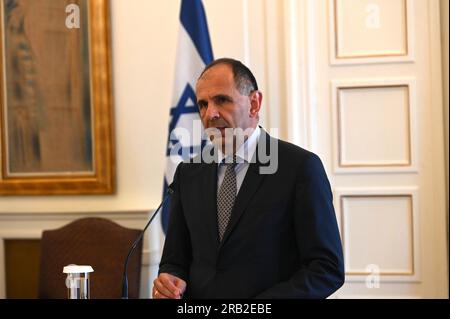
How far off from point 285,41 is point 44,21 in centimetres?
140

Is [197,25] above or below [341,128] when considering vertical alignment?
above

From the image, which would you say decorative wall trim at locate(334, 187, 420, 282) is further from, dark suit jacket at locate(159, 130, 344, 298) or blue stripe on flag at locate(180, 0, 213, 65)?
dark suit jacket at locate(159, 130, 344, 298)

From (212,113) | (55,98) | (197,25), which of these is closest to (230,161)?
(212,113)

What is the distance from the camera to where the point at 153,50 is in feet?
13.1

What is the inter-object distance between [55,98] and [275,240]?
2.41 metres

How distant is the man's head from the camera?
2.16 meters

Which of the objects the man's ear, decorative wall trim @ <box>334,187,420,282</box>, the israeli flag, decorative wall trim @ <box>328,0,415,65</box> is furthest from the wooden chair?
the man's ear

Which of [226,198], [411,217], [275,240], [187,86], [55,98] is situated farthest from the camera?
[55,98]

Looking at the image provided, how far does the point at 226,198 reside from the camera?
85.0 inches

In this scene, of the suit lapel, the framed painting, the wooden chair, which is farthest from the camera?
the framed painting

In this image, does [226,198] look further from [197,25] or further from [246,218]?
[197,25]

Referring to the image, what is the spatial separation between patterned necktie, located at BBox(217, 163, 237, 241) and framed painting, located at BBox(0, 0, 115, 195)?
6.44 ft

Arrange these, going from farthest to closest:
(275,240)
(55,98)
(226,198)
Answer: (55,98), (226,198), (275,240)
